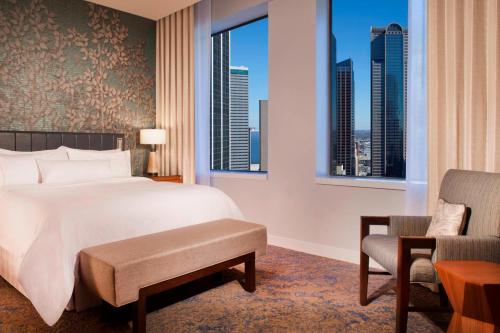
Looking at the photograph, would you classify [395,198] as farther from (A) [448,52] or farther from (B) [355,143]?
(A) [448,52]

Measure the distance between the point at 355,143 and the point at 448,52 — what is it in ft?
4.35

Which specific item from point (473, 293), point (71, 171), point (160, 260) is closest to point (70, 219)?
point (160, 260)

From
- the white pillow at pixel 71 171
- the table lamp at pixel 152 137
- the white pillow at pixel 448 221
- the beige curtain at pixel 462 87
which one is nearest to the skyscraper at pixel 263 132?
the table lamp at pixel 152 137

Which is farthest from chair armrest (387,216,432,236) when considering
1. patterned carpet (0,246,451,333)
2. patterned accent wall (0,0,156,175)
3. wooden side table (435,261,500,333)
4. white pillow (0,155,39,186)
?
patterned accent wall (0,0,156,175)

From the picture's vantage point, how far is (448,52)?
2672mm

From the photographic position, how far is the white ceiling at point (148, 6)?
4.42 meters

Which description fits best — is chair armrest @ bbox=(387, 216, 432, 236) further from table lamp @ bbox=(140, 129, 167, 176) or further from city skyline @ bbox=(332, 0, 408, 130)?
table lamp @ bbox=(140, 129, 167, 176)

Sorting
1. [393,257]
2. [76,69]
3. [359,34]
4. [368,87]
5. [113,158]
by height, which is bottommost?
[393,257]

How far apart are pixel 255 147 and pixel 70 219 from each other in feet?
9.48

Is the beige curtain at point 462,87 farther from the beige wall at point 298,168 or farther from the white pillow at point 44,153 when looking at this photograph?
the white pillow at point 44,153

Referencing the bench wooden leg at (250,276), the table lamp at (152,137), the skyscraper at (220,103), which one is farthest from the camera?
the skyscraper at (220,103)

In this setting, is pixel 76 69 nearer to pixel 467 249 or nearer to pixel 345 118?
pixel 345 118

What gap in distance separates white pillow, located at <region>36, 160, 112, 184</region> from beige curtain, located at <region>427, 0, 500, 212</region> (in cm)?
316

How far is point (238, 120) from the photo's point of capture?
5.06 meters
